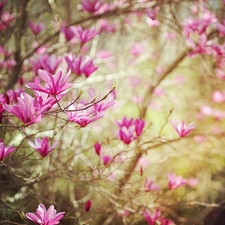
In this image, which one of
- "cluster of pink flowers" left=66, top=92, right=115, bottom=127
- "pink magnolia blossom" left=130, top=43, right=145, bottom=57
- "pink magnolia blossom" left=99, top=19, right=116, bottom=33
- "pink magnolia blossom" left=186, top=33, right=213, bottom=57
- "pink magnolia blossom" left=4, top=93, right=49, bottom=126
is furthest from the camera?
"pink magnolia blossom" left=130, top=43, right=145, bottom=57

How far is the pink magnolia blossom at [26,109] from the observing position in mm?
979

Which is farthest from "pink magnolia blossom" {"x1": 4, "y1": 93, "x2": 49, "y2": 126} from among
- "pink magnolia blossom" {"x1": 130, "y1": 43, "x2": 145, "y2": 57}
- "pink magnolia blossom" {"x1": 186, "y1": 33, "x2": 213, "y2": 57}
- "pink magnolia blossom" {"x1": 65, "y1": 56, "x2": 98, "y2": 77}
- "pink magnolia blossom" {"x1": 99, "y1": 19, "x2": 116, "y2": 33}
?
"pink magnolia blossom" {"x1": 130, "y1": 43, "x2": 145, "y2": 57}

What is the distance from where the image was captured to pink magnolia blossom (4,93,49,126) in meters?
0.98

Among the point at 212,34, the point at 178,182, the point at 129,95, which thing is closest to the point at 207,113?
the point at 129,95

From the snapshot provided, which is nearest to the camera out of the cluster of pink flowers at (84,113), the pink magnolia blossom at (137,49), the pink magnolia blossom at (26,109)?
the pink magnolia blossom at (26,109)

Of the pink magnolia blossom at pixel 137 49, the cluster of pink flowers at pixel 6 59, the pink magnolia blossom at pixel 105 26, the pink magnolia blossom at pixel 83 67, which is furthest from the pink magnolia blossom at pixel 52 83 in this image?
the pink magnolia blossom at pixel 137 49

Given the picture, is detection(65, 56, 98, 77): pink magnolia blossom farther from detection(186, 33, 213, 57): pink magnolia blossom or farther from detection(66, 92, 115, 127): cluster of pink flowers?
detection(186, 33, 213, 57): pink magnolia blossom

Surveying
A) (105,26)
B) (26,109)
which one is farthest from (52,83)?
(105,26)

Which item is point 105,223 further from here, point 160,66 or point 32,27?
point 160,66

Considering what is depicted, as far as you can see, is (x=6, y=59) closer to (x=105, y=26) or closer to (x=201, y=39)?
(x=105, y=26)

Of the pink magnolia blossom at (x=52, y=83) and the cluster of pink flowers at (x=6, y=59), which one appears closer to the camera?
the pink magnolia blossom at (x=52, y=83)

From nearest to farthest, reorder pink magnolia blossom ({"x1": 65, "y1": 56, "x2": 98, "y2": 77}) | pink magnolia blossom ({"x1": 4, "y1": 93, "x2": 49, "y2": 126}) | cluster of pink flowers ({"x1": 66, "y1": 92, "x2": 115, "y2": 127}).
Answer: pink magnolia blossom ({"x1": 4, "y1": 93, "x2": 49, "y2": 126}) < cluster of pink flowers ({"x1": 66, "y1": 92, "x2": 115, "y2": 127}) < pink magnolia blossom ({"x1": 65, "y1": 56, "x2": 98, "y2": 77})

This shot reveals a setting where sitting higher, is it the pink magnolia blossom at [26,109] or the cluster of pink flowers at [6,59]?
the pink magnolia blossom at [26,109]

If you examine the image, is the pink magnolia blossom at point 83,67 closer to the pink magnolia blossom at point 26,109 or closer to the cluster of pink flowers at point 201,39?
the pink magnolia blossom at point 26,109
